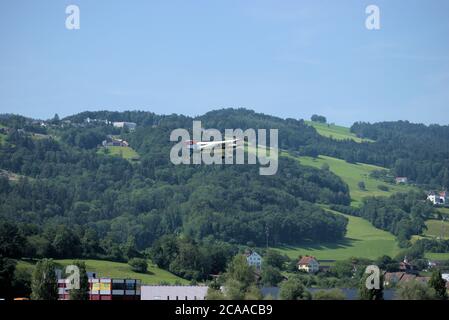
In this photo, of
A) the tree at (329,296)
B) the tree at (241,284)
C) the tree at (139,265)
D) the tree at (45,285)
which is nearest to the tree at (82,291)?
the tree at (45,285)

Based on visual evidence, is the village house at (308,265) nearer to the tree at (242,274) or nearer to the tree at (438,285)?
the tree at (242,274)

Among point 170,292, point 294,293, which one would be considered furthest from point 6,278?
point 294,293

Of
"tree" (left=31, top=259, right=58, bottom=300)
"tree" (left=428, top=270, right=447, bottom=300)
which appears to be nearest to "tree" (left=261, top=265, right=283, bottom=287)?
"tree" (left=428, top=270, right=447, bottom=300)

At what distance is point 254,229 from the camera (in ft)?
595

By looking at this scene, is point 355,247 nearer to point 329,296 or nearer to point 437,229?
point 437,229

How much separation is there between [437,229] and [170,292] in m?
104

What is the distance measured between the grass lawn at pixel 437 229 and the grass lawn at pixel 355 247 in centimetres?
674

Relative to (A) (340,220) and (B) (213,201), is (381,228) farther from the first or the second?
(B) (213,201)

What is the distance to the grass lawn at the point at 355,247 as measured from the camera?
164m
